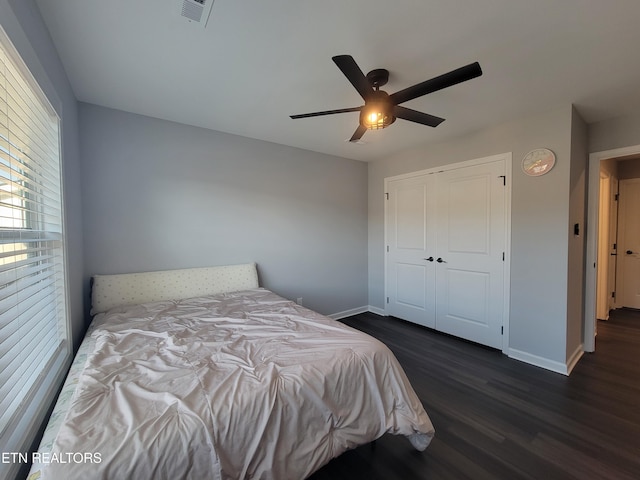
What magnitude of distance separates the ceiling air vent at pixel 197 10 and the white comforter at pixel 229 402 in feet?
5.91

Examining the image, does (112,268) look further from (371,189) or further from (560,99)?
(560,99)

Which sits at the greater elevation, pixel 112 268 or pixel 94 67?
pixel 94 67

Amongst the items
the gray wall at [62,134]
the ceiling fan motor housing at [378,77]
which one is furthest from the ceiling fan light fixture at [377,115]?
the gray wall at [62,134]

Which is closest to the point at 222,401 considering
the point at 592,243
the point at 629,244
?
the point at 592,243

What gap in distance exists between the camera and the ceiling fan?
4.75ft

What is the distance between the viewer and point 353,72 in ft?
4.83

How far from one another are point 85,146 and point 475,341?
4.41 meters

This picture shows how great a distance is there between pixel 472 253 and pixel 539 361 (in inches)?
47.5

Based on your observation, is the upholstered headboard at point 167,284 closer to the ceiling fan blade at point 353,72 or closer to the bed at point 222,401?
the bed at point 222,401

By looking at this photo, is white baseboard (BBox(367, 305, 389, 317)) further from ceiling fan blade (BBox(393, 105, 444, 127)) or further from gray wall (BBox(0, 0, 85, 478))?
gray wall (BBox(0, 0, 85, 478))

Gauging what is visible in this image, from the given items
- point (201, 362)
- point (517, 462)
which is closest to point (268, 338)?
point (201, 362)

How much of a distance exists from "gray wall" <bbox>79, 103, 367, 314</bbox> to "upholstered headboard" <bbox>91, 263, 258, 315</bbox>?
0.39 feet

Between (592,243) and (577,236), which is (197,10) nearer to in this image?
(577,236)

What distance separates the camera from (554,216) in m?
2.51
